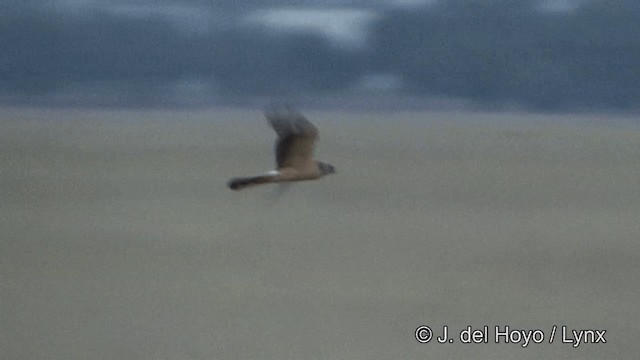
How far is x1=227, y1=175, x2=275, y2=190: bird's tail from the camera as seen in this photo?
2211 mm

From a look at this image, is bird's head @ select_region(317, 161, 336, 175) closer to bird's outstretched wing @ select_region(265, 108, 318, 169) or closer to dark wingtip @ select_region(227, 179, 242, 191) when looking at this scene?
bird's outstretched wing @ select_region(265, 108, 318, 169)

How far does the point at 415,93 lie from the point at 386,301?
0.41 metres

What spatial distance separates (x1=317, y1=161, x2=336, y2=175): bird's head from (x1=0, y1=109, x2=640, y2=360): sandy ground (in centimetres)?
3

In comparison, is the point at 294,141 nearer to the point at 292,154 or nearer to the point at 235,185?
the point at 292,154

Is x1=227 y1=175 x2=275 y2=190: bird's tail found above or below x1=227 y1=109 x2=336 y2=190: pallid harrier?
below

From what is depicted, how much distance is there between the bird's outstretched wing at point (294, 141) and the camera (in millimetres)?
2178

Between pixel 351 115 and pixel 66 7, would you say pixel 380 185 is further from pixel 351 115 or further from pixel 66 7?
pixel 66 7

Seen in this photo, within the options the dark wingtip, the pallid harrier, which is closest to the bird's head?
the pallid harrier

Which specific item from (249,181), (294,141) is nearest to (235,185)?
(249,181)

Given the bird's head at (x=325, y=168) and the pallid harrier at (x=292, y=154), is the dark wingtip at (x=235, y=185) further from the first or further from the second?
the bird's head at (x=325, y=168)

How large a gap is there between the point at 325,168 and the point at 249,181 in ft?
0.48

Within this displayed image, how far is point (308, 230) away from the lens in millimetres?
2318

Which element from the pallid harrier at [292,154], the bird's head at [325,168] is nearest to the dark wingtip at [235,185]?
the pallid harrier at [292,154]

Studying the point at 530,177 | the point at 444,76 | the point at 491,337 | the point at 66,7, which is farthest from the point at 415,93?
the point at 66,7
